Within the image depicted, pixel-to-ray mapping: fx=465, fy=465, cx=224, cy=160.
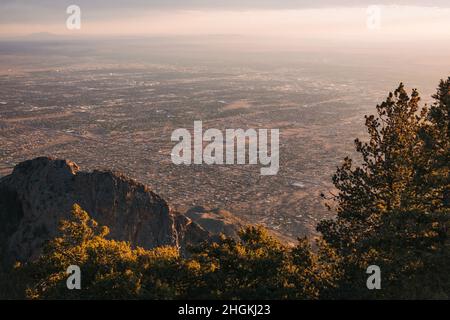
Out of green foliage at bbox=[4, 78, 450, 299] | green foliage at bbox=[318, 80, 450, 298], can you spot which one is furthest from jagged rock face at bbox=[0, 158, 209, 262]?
green foliage at bbox=[318, 80, 450, 298]

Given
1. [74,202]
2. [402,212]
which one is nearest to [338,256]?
[402,212]

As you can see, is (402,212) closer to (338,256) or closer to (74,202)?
(338,256)

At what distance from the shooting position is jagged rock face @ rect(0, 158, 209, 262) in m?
28.7

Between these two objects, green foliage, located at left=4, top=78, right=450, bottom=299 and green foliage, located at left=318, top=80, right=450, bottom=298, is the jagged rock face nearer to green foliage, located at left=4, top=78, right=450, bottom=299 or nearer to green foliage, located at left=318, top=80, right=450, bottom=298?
green foliage, located at left=4, top=78, right=450, bottom=299

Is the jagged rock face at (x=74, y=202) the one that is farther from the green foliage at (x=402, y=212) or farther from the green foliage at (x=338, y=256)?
the green foliage at (x=402, y=212)

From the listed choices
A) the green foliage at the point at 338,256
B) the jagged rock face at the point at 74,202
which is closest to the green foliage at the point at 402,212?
the green foliage at the point at 338,256

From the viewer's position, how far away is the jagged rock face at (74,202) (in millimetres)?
28688

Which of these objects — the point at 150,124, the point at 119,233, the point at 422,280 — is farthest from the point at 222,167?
the point at 422,280

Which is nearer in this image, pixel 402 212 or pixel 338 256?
pixel 402 212

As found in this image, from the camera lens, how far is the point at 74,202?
29609 mm

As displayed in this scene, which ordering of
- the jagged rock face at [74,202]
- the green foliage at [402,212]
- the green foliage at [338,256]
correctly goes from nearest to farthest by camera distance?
1. the green foliage at [338,256]
2. the green foliage at [402,212]
3. the jagged rock face at [74,202]

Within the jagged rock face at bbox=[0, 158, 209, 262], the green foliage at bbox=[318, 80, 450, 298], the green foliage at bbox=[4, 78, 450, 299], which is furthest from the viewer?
the jagged rock face at bbox=[0, 158, 209, 262]
